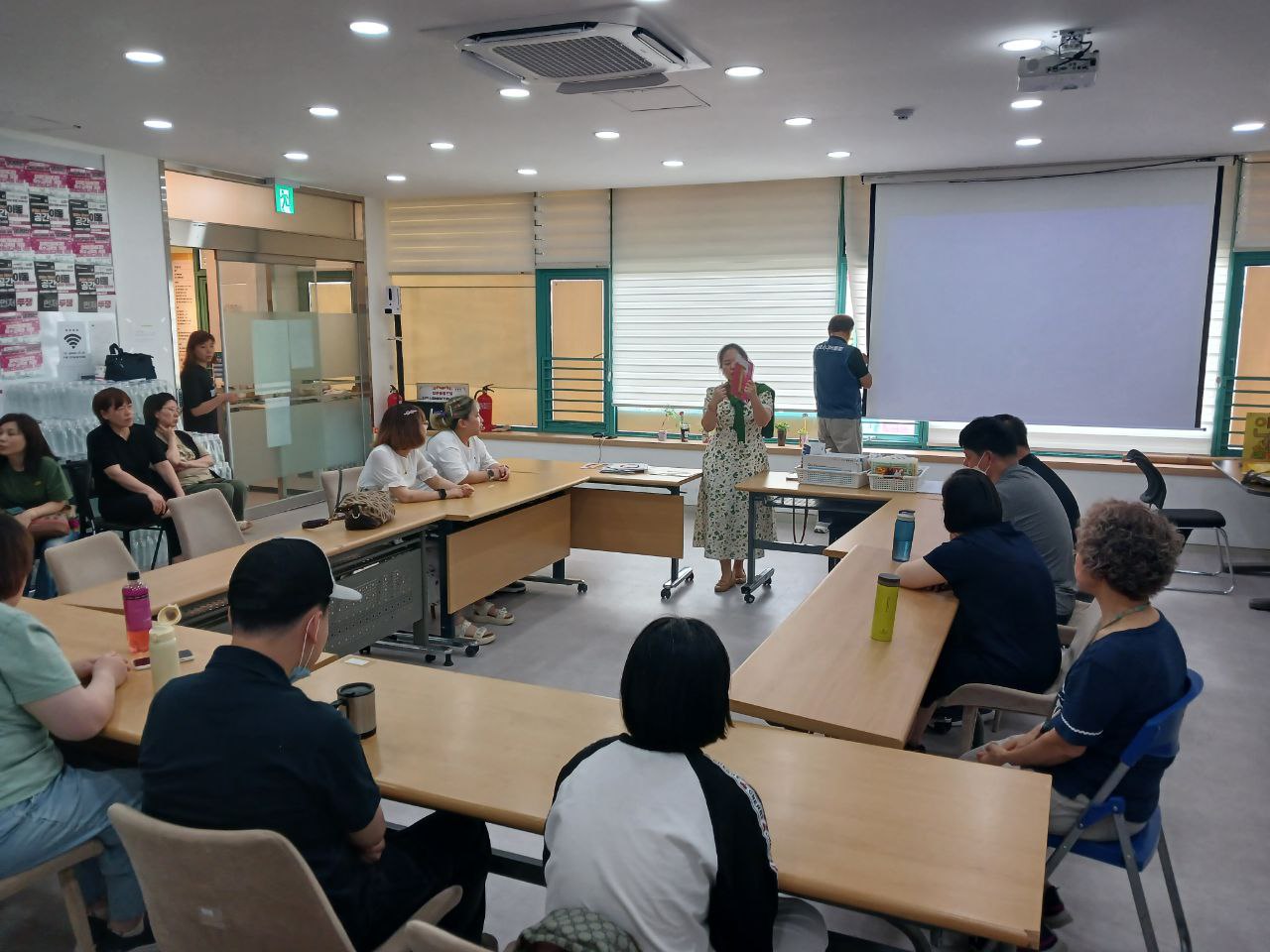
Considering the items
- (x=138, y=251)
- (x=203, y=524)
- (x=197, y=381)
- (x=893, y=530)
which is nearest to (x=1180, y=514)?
(x=893, y=530)

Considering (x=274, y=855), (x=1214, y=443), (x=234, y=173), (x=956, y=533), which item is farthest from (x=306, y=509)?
(x=1214, y=443)

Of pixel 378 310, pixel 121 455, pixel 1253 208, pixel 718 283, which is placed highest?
pixel 1253 208

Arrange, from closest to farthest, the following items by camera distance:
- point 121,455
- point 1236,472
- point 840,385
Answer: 1. point 121,455
2. point 1236,472
3. point 840,385

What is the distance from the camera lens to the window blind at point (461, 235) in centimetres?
841

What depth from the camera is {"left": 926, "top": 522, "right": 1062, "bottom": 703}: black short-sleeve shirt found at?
2713mm

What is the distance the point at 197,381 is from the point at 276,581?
581cm

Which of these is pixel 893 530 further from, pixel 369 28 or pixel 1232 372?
pixel 1232 372

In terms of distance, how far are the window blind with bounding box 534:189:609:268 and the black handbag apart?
3538mm

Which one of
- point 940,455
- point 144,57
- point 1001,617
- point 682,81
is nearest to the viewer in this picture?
point 1001,617

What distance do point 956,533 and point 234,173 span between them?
6.51m

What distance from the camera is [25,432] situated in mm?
4523

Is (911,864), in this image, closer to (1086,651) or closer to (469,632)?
(1086,651)

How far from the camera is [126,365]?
6.03 m

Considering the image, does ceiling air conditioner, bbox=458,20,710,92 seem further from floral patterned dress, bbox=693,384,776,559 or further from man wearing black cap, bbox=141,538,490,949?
man wearing black cap, bbox=141,538,490,949
